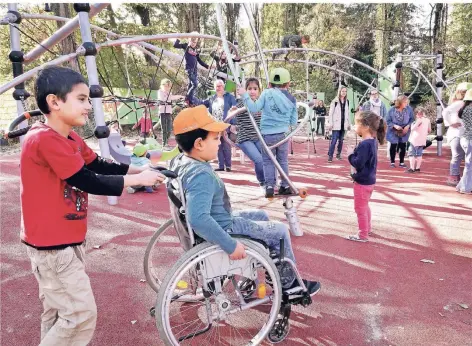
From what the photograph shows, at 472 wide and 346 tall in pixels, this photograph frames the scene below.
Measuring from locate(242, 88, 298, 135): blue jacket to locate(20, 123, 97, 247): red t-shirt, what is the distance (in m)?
2.82

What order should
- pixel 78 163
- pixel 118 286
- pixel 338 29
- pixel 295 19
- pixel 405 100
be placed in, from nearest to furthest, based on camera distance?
pixel 78 163, pixel 118 286, pixel 405 100, pixel 338 29, pixel 295 19

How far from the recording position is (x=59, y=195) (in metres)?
1.68

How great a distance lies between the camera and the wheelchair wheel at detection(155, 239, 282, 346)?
1.82 meters

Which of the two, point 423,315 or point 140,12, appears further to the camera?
point 140,12

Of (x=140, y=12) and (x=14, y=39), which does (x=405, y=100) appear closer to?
(x=14, y=39)

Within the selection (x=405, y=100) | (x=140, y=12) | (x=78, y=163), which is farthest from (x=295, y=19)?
(x=78, y=163)

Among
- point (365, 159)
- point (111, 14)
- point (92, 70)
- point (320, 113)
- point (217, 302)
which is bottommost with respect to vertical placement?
point (217, 302)

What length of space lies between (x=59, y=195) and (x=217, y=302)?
0.98 m

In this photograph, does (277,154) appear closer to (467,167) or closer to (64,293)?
(467,167)

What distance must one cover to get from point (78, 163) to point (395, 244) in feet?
10.4

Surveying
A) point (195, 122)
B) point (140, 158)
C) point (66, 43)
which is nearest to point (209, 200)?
point (195, 122)

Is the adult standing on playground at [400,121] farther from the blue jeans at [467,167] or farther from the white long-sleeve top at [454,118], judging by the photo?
the blue jeans at [467,167]

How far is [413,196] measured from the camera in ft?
17.9

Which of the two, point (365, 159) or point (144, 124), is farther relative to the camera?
point (144, 124)
